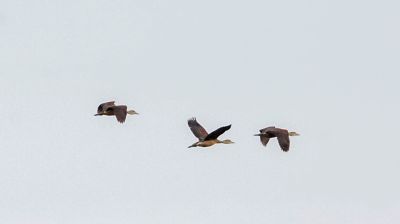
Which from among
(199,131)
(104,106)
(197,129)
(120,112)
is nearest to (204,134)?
(199,131)

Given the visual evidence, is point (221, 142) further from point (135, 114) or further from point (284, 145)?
point (135, 114)

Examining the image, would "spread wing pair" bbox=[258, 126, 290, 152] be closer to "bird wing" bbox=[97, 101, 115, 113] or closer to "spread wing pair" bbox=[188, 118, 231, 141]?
"spread wing pair" bbox=[188, 118, 231, 141]

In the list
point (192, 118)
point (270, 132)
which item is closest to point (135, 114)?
point (192, 118)

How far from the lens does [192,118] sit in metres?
79.1

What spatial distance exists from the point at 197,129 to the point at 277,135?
522cm

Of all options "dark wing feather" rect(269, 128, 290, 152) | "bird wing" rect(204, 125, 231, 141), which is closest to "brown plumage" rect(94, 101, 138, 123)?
"bird wing" rect(204, 125, 231, 141)

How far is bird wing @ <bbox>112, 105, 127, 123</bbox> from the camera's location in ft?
250

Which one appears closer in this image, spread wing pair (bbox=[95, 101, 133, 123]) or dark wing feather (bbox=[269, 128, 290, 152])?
dark wing feather (bbox=[269, 128, 290, 152])

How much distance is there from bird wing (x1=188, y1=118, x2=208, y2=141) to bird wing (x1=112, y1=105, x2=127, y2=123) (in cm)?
440

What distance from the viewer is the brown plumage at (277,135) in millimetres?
74375

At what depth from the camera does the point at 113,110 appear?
76938 millimetres

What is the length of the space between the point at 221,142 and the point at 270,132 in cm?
404

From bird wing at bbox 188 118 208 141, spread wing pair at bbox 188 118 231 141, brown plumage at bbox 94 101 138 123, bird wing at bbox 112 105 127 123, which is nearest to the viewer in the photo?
spread wing pair at bbox 188 118 231 141

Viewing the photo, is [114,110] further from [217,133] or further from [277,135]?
[277,135]
